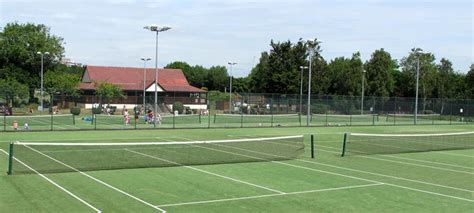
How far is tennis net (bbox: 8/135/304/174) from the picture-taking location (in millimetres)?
17734

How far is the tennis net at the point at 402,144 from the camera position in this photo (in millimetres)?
25200

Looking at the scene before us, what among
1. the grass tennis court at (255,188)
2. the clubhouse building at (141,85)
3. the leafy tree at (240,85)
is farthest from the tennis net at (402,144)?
the leafy tree at (240,85)

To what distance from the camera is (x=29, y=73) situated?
8744 centimetres

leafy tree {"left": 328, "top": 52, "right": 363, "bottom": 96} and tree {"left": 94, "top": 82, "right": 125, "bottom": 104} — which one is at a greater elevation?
leafy tree {"left": 328, "top": 52, "right": 363, "bottom": 96}

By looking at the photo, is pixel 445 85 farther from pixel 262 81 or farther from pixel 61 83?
pixel 61 83

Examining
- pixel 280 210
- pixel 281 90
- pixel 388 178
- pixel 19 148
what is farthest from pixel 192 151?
pixel 281 90

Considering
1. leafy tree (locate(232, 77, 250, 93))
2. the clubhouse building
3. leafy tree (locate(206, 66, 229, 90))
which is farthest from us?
leafy tree (locate(206, 66, 229, 90))

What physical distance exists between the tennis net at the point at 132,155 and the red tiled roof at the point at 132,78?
63320 mm

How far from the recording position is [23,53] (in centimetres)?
8581

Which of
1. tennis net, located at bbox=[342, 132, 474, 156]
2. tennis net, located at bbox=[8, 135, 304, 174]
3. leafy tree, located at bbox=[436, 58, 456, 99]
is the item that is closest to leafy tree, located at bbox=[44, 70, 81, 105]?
tennis net, located at bbox=[342, 132, 474, 156]

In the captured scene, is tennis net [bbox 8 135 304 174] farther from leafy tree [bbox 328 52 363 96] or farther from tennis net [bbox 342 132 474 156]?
leafy tree [bbox 328 52 363 96]

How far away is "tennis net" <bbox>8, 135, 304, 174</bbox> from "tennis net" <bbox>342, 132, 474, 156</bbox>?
2933 millimetres

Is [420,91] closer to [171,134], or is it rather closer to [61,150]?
[171,134]

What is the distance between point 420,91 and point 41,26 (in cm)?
6672
